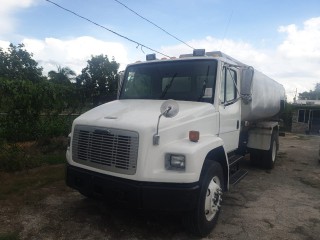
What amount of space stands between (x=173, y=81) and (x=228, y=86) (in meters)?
1.04

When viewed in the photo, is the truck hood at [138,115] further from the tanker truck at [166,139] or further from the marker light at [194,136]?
the marker light at [194,136]

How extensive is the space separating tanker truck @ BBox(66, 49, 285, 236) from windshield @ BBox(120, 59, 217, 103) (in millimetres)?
17

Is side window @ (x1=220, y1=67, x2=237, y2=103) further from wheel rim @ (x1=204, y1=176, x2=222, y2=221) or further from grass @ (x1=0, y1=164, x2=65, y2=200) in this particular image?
grass @ (x1=0, y1=164, x2=65, y2=200)

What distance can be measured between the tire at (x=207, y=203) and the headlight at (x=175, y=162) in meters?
0.44

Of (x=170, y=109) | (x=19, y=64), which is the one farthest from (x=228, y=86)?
(x=19, y=64)

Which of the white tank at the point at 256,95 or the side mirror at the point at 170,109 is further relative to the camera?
the white tank at the point at 256,95

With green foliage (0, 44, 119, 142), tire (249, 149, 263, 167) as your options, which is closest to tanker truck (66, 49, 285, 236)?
green foliage (0, 44, 119, 142)

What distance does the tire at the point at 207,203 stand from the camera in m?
4.14

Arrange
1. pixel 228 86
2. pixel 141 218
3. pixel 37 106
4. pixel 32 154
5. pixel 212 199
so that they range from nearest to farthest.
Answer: pixel 212 199 → pixel 141 218 → pixel 228 86 → pixel 32 154 → pixel 37 106

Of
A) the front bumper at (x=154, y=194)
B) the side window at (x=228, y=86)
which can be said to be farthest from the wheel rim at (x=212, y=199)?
the side window at (x=228, y=86)

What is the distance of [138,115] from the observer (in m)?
4.36

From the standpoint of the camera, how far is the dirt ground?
4363 millimetres

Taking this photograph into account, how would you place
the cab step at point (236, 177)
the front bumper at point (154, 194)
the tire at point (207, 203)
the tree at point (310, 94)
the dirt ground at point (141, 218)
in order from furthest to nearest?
the tree at point (310, 94) → the cab step at point (236, 177) → the dirt ground at point (141, 218) → the tire at point (207, 203) → the front bumper at point (154, 194)

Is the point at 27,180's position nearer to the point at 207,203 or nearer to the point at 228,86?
the point at 207,203
